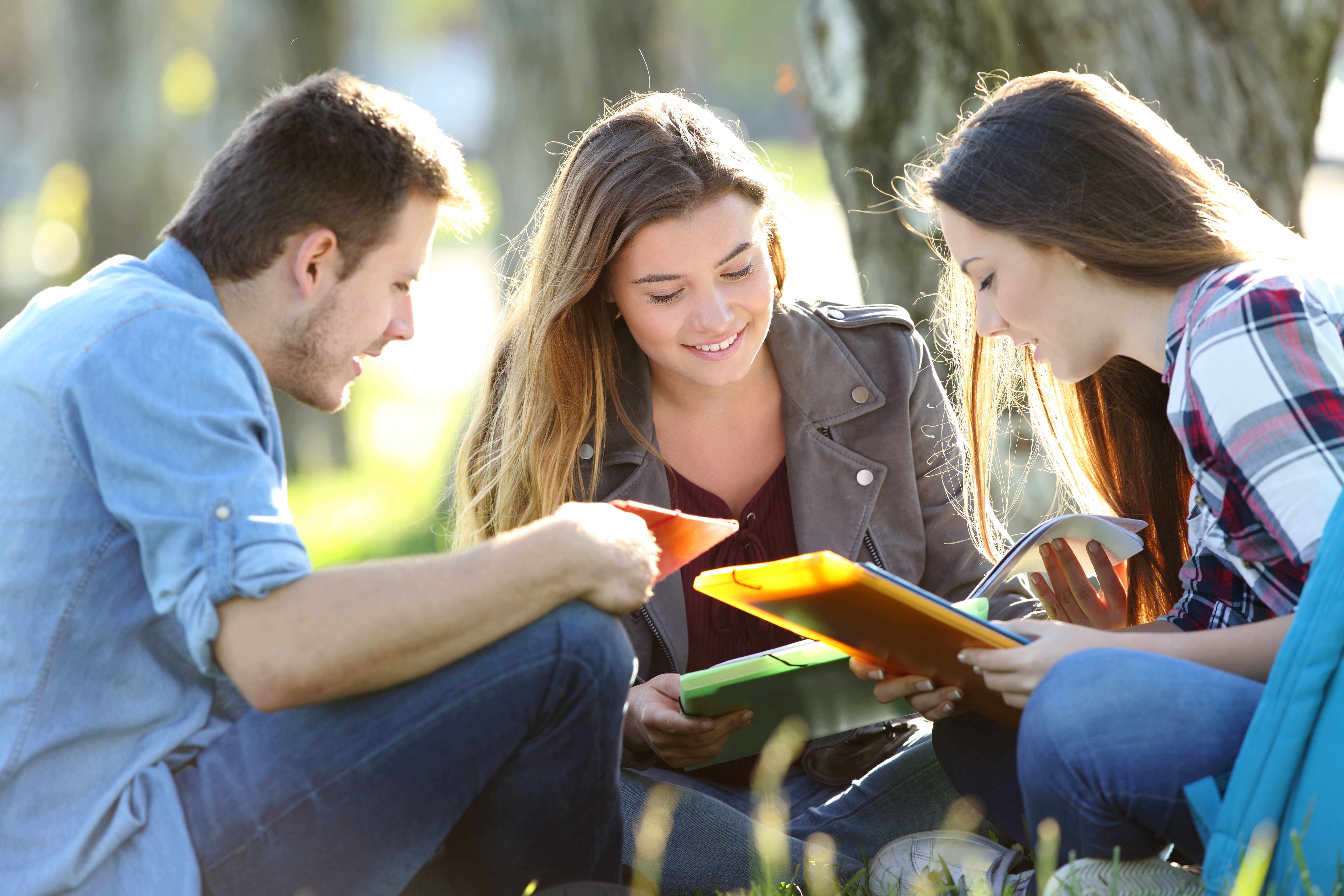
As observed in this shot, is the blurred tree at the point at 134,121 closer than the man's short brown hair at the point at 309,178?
No

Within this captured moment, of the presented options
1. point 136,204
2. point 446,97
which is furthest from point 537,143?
point 446,97

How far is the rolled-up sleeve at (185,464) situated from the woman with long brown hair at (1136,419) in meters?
Result: 1.13

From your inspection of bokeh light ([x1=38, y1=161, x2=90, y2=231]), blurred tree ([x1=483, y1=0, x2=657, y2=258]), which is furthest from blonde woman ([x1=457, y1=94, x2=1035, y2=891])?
bokeh light ([x1=38, y1=161, x2=90, y2=231])

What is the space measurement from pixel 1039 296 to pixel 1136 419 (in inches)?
18.7

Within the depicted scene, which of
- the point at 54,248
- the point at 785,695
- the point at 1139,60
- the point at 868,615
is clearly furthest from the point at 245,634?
the point at 54,248

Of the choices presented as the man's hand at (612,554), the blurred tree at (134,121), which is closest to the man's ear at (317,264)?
the man's hand at (612,554)

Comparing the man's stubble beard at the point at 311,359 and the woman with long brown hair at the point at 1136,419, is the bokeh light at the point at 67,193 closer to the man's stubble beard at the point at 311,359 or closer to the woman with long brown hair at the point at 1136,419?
the man's stubble beard at the point at 311,359

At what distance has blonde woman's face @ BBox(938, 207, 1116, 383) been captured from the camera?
249 centimetres

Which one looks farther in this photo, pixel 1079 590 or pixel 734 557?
pixel 734 557

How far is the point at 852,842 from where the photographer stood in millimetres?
2754

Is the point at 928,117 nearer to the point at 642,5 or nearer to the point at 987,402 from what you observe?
the point at 987,402

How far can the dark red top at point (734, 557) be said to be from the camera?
3.07 metres

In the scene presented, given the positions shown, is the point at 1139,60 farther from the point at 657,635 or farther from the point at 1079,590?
the point at 657,635

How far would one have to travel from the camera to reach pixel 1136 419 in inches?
111
